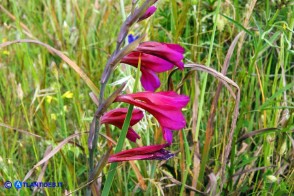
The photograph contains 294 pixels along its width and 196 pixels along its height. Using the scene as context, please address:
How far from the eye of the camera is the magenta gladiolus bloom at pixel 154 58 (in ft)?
3.44

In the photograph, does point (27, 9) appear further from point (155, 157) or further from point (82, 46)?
point (155, 157)

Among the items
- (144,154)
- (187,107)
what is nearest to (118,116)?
(144,154)

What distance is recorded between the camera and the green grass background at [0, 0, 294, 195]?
1.57m

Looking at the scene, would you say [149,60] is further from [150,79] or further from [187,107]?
[187,107]

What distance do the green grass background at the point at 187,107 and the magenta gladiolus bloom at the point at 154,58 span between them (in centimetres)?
A: 28

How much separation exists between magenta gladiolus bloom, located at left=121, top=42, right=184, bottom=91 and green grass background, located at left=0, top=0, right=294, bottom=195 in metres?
0.28

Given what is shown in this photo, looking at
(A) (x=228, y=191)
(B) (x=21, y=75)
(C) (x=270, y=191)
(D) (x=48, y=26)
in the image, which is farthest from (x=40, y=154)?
(D) (x=48, y=26)

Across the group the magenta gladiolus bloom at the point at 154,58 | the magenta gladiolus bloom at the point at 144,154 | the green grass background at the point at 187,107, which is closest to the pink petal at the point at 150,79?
the magenta gladiolus bloom at the point at 154,58

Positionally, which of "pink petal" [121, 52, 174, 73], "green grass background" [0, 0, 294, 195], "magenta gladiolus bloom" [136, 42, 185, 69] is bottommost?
"green grass background" [0, 0, 294, 195]

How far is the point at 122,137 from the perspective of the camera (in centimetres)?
108

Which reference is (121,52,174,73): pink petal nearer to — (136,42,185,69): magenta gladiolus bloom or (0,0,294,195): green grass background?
(136,42,185,69): magenta gladiolus bloom

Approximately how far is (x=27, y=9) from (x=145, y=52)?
209 centimetres

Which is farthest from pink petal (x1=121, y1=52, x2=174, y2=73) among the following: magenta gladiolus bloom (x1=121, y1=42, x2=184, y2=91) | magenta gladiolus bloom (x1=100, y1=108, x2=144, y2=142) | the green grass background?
the green grass background

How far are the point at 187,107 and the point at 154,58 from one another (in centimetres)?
90
